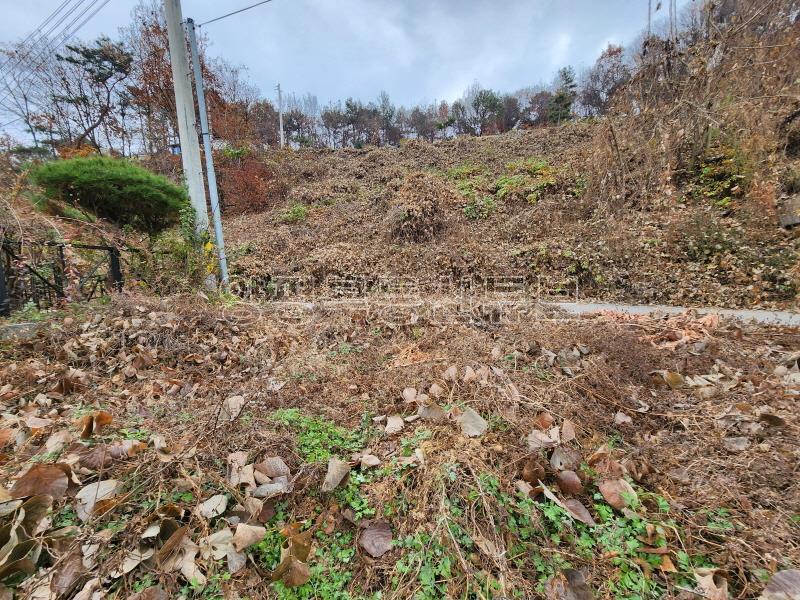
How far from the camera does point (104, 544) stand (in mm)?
1224

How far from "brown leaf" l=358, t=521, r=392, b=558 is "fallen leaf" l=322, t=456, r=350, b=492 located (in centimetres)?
24

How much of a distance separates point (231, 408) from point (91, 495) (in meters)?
0.77

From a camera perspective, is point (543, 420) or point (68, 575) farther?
point (543, 420)

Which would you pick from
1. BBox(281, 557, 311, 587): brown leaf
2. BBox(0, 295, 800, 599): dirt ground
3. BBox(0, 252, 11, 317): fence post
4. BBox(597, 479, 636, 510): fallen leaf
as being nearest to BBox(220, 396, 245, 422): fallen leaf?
BBox(0, 295, 800, 599): dirt ground

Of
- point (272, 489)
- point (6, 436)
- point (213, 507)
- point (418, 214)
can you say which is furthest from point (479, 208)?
point (6, 436)

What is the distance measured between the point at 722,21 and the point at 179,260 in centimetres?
1247

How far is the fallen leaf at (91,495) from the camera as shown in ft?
4.27

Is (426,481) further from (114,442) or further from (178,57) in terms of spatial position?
(178,57)

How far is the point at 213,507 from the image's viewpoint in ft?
4.67

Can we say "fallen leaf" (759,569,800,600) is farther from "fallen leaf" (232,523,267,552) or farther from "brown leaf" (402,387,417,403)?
"fallen leaf" (232,523,267,552)

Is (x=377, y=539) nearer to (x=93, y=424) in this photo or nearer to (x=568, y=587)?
(x=568, y=587)

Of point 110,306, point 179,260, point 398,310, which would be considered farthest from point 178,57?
point 398,310

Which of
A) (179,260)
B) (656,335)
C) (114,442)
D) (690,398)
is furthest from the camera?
(179,260)

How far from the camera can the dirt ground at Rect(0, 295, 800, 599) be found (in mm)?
1238
